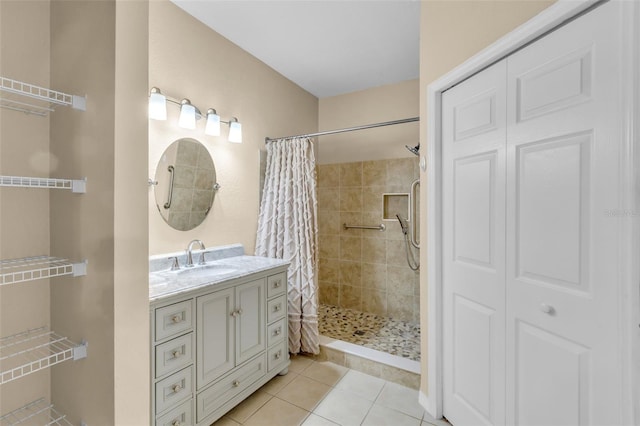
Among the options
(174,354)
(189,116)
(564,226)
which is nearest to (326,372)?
(174,354)

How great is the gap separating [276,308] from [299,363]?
0.62 metres

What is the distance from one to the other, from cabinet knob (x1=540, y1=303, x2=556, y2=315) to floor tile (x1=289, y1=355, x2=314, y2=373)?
5.85ft

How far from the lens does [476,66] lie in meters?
1.48

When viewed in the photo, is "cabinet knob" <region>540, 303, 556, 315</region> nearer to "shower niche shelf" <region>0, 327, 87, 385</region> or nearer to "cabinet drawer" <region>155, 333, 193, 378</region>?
"cabinet drawer" <region>155, 333, 193, 378</region>

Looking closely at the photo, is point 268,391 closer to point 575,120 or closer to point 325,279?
point 325,279

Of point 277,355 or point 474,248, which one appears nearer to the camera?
point 474,248

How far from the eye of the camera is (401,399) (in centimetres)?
201

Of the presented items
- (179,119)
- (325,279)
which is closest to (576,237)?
(179,119)

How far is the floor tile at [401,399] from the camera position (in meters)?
1.89

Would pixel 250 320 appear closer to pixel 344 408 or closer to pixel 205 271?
pixel 205 271

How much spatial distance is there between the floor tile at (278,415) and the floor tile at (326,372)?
0.36 meters

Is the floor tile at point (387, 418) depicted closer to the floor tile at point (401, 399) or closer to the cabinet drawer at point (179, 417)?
the floor tile at point (401, 399)

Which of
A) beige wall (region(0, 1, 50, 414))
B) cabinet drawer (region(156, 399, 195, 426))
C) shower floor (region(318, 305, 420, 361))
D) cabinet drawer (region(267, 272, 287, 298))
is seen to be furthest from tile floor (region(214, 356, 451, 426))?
beige wall (region(0, 1, 50, 414))

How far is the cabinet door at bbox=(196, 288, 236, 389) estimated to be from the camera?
5.42 ft
